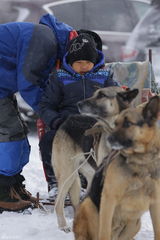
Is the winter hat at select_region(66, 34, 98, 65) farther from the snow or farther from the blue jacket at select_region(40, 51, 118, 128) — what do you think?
the snow

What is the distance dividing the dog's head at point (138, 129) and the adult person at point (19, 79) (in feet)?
5.61

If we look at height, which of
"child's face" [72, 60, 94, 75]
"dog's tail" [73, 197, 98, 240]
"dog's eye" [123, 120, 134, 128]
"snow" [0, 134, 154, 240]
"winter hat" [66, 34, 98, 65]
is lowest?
"snow" [0, 134, 154, 240]

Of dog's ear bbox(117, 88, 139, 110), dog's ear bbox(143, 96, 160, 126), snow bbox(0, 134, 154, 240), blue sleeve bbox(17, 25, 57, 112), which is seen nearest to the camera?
dog's ear bbox(143, 96, 160, 126)

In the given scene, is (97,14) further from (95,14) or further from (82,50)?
(82,50)

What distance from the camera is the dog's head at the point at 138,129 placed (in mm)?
3330

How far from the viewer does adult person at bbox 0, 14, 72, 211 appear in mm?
4863

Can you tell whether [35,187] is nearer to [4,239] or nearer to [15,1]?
[4,239]

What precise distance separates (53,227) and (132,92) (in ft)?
4.85

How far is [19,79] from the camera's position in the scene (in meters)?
4.90

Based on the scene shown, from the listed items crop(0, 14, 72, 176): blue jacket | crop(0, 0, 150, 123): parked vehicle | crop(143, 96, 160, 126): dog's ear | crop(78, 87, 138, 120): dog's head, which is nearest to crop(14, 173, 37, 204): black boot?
crop(0, 14, 72, 176): blue jacket

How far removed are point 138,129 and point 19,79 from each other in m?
1.91

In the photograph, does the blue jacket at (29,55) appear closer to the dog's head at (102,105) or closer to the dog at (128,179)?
the dog's head at (102,105)

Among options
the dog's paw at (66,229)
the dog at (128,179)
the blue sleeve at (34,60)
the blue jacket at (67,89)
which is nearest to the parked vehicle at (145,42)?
the blue sleeve at (34,60)

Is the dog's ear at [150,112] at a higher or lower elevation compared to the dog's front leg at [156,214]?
higher
